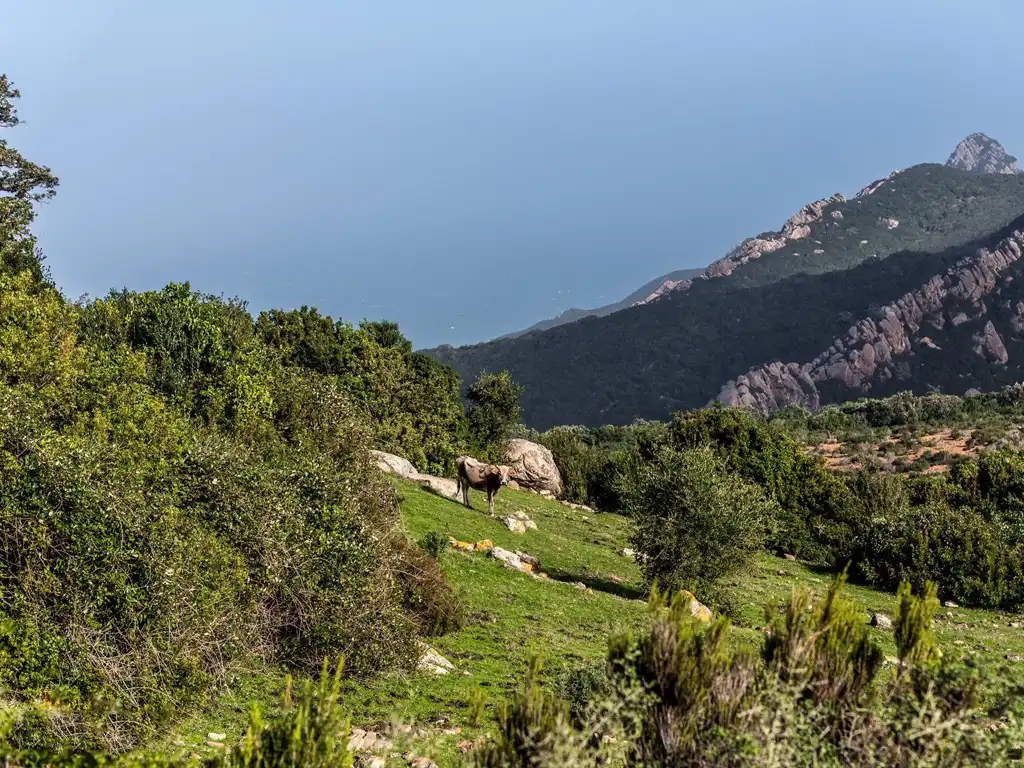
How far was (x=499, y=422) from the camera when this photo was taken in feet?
222

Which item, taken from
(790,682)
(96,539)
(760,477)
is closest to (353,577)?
(96,539)

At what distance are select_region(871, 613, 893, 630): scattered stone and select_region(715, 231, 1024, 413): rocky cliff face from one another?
12110 centimetres

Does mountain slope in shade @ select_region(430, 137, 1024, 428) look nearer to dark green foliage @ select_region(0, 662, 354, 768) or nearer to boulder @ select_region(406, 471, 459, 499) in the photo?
boulder @ select_region(406, 471, 459, 499)

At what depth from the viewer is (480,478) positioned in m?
40.3

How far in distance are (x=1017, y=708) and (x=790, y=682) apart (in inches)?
101

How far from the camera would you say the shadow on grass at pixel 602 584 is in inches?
1223

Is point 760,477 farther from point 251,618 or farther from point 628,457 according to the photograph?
point 251,618

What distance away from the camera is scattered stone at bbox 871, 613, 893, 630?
91.9 feet

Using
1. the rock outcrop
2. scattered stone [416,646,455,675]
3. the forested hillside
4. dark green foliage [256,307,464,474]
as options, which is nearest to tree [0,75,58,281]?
dark green foliage [256,307,464,474]

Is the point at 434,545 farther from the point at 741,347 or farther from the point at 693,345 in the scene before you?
the point at 693,345

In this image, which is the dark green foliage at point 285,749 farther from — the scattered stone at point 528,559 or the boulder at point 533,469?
the boulder at point 533,469

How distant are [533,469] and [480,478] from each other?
19.9 meters

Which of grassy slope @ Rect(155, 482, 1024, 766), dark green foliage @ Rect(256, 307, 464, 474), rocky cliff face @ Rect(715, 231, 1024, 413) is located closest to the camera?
grassy slope @ Rect(155, 482, 1024, 766)

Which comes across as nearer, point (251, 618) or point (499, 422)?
point (251, 618)
